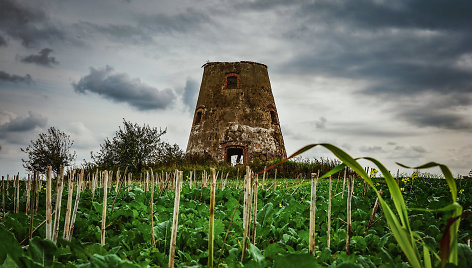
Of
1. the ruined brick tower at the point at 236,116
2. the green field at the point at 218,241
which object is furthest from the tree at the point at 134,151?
the green field at the point at 218,241

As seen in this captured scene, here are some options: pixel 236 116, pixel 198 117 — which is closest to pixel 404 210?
pixel 236 116

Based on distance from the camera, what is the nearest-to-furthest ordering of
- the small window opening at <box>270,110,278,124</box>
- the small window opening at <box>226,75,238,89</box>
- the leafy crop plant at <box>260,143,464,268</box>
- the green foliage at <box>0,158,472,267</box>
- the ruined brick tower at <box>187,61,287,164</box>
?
the leafy crop plant at <box>260,143,464,268</box>, the green foliage at <box>0,158,472,267</box>, the ruined brick tower at <box>187,61,287,164</box>, the small window opening at <box>226,75,238,89</box>, the small window opening at <box>270,110,278,124</box>

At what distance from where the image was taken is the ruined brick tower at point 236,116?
19.6 metres

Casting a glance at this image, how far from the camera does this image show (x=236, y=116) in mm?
19875

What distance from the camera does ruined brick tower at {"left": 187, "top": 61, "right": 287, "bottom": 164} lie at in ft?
64.4

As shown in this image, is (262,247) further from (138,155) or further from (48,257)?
(138,155)

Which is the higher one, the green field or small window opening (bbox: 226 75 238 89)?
small window opening (bbox: 226 75 238 89)

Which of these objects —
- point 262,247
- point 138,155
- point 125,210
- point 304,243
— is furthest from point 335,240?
point 138,155

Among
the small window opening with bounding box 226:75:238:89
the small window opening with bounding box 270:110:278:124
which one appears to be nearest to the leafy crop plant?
the small window opening with bounding box 226:75:238:89

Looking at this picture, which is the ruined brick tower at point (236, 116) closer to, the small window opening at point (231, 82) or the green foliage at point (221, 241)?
the small window opening at point (231, 82)

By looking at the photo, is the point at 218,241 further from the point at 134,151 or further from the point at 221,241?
the point at 134,151

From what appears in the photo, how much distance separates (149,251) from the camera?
97.0 inches

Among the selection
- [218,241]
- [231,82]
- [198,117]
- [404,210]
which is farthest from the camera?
[198,117]

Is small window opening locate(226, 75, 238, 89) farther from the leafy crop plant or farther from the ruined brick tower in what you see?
the leafy crop plant
